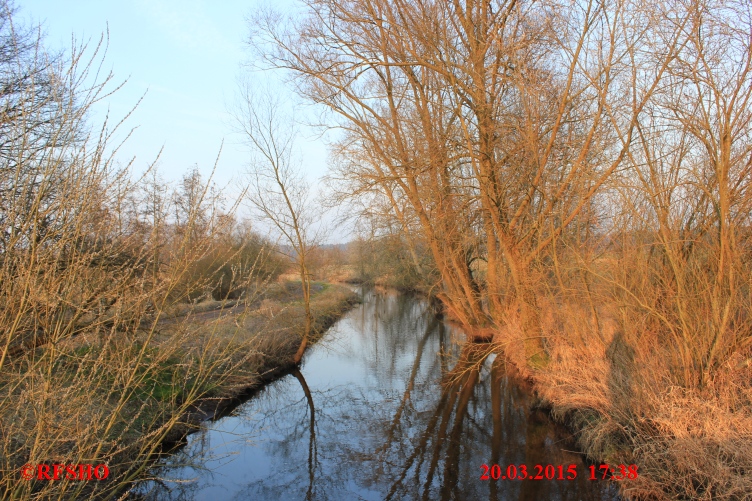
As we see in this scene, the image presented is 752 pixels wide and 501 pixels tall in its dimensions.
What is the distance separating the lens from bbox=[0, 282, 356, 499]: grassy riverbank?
3.04 metres

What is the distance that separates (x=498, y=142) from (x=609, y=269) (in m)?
3.62

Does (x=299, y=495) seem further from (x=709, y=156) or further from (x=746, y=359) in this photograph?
(x=709, y=156)

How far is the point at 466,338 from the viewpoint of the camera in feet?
51.7

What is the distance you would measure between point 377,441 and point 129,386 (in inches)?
210

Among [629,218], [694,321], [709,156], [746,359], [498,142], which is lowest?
[746,359]

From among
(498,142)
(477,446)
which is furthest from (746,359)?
(498,142)

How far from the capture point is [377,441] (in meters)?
7.92

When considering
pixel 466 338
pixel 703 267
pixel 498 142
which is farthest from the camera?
pixel 466 338

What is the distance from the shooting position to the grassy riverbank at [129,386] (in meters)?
3.04

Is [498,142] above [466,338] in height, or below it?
above

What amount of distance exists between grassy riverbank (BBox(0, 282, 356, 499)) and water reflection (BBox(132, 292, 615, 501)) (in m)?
0.58

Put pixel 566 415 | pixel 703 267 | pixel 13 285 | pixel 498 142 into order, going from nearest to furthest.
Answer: pixel 13 285, pixel 703 267, pixel 566 415, pixel 498 142

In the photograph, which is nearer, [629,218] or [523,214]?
[629,218]
